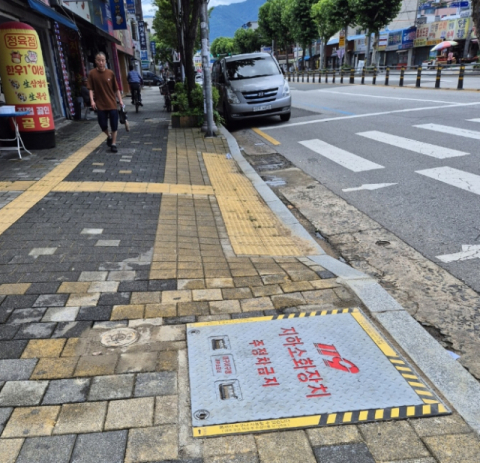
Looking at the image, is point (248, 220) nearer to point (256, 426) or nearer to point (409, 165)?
point (256, 426)

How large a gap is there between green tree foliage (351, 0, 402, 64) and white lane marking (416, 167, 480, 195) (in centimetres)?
3822

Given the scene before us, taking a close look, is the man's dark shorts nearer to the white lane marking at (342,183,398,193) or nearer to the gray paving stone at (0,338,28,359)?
the white lane marking at (342,183,398,193)

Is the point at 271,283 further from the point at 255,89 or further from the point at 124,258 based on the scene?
the point at 255,89

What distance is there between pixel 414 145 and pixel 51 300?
290 inches

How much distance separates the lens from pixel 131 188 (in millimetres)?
6059

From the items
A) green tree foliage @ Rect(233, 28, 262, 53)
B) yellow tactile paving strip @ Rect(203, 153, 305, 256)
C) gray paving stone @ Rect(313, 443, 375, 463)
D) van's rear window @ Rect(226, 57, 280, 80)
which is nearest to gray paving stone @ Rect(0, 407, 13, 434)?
gray paving stone @ Rect(313, 443, 375, 463)

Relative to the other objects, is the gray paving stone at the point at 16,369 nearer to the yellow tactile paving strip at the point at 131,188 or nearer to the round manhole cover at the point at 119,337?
the round manhole cover at the point at 119,337

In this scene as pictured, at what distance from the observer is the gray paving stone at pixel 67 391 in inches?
86.1

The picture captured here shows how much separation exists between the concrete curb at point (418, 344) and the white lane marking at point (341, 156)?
3.73 m

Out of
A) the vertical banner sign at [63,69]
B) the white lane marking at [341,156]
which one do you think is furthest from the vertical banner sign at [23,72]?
the vertical banner sign at [63,69]

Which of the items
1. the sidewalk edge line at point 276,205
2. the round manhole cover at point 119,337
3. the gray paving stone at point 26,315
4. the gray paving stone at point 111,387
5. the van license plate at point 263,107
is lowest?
Answer: the sidewalk edge line at point 276,205

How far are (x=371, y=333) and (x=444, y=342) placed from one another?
52 centimetres

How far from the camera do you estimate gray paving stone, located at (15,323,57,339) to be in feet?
8.91

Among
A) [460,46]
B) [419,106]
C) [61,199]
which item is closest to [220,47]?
[460,46]
